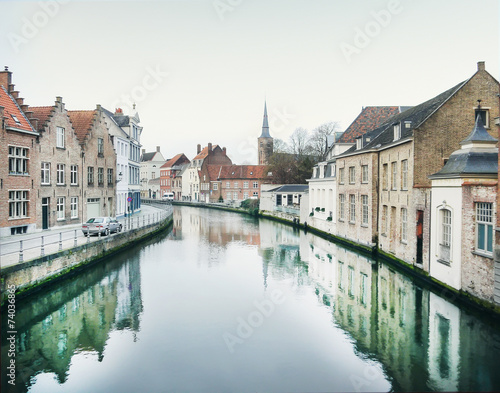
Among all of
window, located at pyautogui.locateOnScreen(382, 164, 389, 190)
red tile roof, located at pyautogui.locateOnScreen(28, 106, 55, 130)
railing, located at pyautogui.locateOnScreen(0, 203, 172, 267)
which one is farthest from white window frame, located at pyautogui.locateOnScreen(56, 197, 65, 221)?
window, located at pyautogui.locateOnScreen(382, 164, 389, 190)

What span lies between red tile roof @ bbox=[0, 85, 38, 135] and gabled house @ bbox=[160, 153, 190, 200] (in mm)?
62679

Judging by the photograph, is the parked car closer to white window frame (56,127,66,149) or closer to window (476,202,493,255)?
white window frame (56,127,66,149)

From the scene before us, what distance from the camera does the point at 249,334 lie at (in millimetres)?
10602

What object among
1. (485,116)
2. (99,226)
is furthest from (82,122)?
(485,116)

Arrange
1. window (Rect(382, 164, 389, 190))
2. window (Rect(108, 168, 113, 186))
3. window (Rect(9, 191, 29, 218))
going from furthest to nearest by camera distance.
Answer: window (Rect(108, 168, 113, 186))
window (Rect(382, 164, 389, 190))
window (Rect(9, 191, 29, 218))

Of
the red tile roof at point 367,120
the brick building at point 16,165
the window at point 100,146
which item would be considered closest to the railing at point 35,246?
the brick building at point 16,165

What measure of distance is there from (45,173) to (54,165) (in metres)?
0.81

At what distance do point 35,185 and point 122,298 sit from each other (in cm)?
1043

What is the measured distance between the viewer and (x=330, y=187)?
96.1 feet

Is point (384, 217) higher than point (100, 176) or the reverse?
the reverse

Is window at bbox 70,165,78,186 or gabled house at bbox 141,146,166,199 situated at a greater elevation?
gabled house at bbox 141,146,166,199

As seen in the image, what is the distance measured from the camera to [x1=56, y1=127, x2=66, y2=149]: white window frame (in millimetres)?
23750

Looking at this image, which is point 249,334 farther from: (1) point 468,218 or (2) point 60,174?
(2) point 60,174

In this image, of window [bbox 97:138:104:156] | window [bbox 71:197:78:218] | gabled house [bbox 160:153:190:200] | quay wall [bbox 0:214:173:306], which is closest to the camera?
quay wall [bbox 0:214:173:306]
